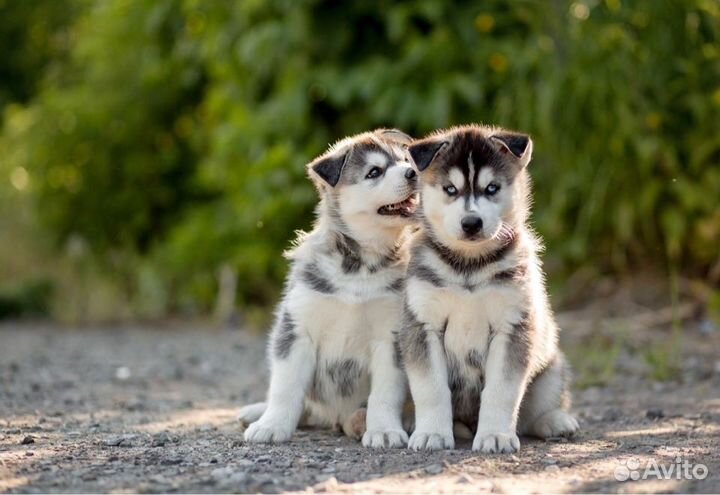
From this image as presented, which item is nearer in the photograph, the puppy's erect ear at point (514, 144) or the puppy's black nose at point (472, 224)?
the puppy's black nose at point (472, 224)

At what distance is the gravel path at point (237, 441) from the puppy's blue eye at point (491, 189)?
117cm

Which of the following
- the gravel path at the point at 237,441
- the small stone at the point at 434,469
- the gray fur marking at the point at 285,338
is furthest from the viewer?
the gray fur marking at the point at 285,338

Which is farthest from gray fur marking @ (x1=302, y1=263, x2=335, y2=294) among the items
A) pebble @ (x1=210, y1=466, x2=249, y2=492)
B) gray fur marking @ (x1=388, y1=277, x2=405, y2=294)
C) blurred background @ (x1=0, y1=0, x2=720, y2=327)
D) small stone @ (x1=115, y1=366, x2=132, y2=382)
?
blurred background @ (x1=0, y1=0, x2=720, y2=327)

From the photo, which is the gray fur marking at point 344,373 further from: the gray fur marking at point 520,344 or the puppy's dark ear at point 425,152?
the puppy's dark ear at point 425,152

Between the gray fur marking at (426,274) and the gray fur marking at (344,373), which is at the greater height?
the gray fur marking at (426,274)

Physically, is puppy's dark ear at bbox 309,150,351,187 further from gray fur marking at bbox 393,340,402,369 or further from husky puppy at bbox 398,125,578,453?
gray fur marking at bbox 393,340,402,369

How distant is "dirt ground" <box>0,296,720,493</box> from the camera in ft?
12.6

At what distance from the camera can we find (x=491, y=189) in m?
4.65

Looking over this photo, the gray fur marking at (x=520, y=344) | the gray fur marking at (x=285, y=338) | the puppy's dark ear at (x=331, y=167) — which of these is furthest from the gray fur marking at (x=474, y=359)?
the puppy's dark ear at (x=331, y=167)

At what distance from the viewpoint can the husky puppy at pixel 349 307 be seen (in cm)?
480

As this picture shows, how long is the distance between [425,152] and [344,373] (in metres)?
1.14

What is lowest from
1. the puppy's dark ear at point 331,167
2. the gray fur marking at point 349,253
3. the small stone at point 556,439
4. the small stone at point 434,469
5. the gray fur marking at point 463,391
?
the small stone at point 556,439

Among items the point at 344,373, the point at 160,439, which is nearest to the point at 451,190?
the point at 344,373

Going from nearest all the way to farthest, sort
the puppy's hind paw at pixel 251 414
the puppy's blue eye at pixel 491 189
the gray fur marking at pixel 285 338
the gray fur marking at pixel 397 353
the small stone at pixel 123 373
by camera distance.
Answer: the puppy's blue eye at pixel 491 189 < the gray fur marking at pixel 397 353 < the gray fur marking at pixel 285 338 < the puppy's hind paw at pixel 251 414 < the small stone at pixel 123 373
